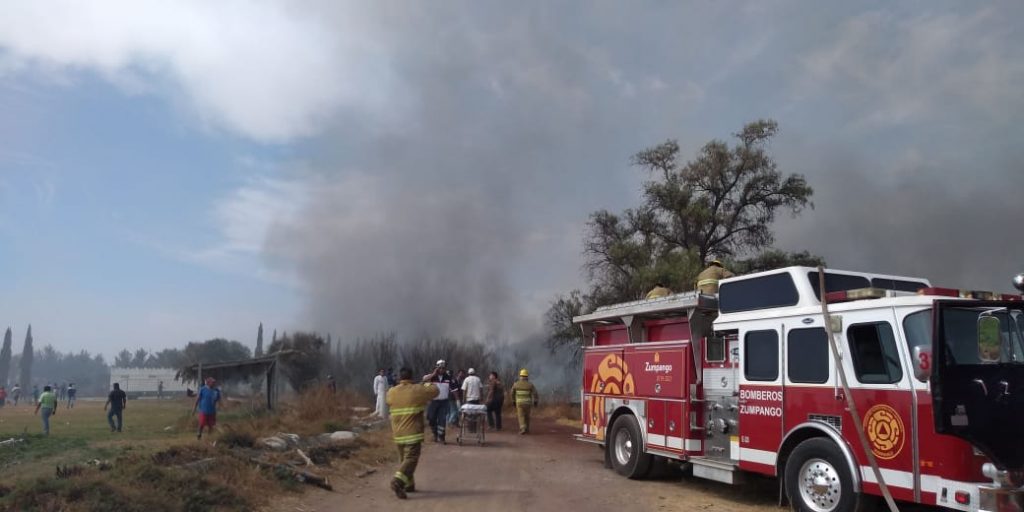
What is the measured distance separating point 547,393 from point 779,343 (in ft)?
94.9

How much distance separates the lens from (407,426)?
10.4 metres

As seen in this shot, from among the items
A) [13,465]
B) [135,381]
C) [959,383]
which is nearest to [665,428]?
[959,383]

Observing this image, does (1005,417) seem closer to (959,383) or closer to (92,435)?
(959,383)

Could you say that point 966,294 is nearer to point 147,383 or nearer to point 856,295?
point 856,295

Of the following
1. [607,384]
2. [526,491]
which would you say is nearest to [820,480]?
[526,491]

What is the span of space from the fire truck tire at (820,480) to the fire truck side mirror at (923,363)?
1430 millimetres

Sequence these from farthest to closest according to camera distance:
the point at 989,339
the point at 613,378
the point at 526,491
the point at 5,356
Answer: the point at 5,356 < the point at 613,378 < the point at 526,491 < the point at 989,339

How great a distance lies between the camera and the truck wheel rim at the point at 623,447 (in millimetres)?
12522

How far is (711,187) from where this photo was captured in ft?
104

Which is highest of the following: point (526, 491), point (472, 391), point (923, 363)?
point (923, 363)

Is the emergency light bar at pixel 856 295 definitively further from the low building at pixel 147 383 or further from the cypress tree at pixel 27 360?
the cypress tree at pixel 27 360

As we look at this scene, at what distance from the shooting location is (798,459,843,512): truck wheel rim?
27.2 feet

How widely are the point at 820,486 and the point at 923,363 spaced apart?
2.02 metres

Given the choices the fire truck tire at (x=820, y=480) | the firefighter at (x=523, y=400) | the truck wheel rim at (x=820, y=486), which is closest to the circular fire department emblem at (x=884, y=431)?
the fire truck tire at (x=820, y=480)
